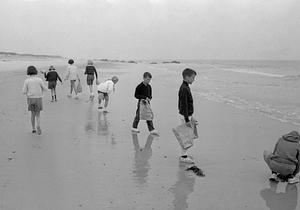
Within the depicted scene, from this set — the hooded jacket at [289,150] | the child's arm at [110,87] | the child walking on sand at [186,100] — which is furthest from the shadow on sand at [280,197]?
the child's arm at [110,87]

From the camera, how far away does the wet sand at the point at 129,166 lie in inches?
203

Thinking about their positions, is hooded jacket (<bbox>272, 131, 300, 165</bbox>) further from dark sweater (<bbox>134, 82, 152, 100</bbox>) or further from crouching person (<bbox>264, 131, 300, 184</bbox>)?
dark sweater (<bbox>134, 82, 152, 100</bbox>)

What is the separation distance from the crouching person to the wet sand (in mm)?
196

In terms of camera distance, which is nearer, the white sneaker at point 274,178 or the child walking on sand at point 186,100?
the white sneaker at point 274,178

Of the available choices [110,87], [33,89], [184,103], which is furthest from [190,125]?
[110,87]

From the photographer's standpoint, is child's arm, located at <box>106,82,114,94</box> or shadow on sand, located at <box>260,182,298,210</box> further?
child's arm, located at <box>106,82,114,94</box>

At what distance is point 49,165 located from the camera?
662cm

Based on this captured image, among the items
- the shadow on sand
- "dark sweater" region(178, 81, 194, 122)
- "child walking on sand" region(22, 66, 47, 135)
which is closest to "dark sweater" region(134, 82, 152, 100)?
"child walking on sand" region(22, 66, 47, 135)

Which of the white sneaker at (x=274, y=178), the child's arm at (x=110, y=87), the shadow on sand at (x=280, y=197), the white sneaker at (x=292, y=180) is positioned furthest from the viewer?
the child's arm at (x=110, y=87)

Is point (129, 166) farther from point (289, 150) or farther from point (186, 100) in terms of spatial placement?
point (289, 150)

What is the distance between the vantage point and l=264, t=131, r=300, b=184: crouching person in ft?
19.7

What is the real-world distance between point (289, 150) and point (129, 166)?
265 cm

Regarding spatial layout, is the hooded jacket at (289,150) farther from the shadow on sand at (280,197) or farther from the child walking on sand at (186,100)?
the child walking on sand at (186,100)

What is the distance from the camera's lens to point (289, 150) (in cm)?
604
